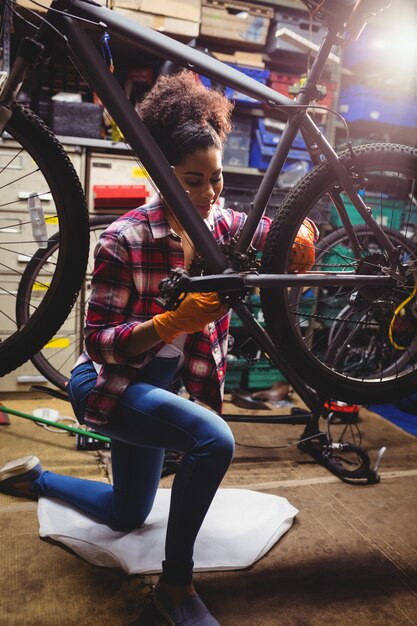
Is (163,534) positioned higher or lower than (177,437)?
lower

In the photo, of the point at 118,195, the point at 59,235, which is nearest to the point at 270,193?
the point at 59,235

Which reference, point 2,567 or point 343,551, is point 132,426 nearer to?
point 2,567

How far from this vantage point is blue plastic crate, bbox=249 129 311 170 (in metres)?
3.00

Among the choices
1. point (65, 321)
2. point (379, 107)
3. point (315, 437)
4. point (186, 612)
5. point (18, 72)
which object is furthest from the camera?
point (379, 107)

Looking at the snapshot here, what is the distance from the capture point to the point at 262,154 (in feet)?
9.88

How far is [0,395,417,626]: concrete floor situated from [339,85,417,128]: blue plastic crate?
6.62 feet

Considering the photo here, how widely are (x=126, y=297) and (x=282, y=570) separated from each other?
0.90 m

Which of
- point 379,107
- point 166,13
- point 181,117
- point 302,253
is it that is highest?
point 166,13

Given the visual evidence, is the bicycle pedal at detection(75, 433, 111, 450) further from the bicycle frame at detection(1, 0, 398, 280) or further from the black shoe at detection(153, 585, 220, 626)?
the bicycle frame at detection(1, 0, 398, 280)

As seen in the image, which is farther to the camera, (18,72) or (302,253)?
(302,253)

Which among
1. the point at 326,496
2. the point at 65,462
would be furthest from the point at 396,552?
the point at 65,462

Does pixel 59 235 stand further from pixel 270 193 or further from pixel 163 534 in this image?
pixel 163 534

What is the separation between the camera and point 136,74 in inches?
118

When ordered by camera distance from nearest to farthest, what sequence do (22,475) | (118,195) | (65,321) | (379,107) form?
(22,475), (65,321), (118,195), (379,107)
